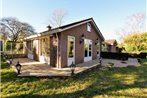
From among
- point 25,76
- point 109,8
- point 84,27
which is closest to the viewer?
point 25,76

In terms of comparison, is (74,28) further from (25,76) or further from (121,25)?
(121,25)

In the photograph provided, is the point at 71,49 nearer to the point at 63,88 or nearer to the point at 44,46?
the point at 44,46

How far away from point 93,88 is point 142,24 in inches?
1312

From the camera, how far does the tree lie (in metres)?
30.6

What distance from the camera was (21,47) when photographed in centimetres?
2420

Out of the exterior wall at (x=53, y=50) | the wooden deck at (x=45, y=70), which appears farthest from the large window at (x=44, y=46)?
the wooden deck at (x=45, y=70)

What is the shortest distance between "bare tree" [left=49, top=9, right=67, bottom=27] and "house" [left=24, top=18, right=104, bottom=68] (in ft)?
65.2

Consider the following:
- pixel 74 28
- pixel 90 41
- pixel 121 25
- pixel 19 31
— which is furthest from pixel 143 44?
pixel 19 31

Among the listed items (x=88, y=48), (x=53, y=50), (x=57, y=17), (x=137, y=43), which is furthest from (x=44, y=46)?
(x=57, y=17)

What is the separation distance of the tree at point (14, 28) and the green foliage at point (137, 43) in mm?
23734

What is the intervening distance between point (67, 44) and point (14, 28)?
25.0 meters

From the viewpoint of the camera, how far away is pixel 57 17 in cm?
3588

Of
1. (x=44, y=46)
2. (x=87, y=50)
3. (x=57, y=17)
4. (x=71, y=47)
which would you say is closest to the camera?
(x=71, y=47)

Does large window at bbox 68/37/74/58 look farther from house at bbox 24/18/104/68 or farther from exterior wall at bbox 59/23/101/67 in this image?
exterior wall at bbox 59/23/101/67
